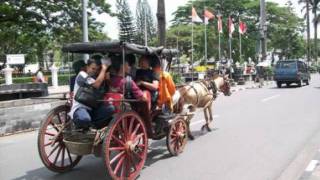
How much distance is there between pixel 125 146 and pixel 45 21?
20363 mm

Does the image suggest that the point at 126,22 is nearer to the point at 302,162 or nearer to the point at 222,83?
the point at 222,83

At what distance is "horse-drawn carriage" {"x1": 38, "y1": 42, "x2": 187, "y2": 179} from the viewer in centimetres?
727

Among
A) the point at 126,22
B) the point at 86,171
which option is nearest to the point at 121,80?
the point at 86,171

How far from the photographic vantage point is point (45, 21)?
26.5 m

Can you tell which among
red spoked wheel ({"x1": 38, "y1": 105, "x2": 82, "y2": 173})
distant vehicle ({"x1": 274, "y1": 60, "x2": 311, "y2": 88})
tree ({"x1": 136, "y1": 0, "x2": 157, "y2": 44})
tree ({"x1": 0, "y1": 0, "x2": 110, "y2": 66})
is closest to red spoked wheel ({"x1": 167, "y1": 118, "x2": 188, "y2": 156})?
red spoked wheel ({"x1": 38, "y1": 105, "x2": 82, "y2": 173})

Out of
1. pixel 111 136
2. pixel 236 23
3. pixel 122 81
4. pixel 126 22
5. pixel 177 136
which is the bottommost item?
pixel 177 136

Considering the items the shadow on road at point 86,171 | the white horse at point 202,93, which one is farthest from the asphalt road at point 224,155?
the white horse at point 202,93

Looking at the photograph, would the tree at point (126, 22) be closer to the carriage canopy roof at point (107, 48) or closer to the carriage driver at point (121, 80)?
the carriage canopy roof at point (107, 48)

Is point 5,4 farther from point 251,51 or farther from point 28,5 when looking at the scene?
point 251,51

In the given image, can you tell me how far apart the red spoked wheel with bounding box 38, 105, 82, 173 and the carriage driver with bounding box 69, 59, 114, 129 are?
517mm

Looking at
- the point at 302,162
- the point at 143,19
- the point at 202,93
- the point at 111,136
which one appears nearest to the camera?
the point at 111,136

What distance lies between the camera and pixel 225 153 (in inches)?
380

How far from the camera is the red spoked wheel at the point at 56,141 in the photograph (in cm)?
798

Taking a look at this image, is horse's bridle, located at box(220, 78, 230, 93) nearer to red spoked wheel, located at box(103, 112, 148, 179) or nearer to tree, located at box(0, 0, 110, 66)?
red spoked wheel, located at box(103, 112, 148, 179)
